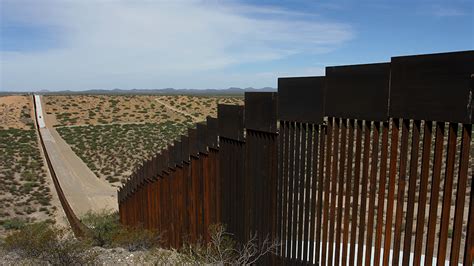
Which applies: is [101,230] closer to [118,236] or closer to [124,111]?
[118,236]

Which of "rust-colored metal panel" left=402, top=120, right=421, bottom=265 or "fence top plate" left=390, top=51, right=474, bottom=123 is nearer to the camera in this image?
"fence top plate" left=390, top=51, right=474, bottom=123

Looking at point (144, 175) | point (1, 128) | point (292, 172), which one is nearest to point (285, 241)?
point (292, 172)

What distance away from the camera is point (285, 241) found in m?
5.78

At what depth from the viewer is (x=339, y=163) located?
187 inches

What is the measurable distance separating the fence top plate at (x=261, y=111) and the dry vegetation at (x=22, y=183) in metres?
13.7

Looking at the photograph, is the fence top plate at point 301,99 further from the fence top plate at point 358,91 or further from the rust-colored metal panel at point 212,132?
the rust-colored metal panel at point 212,132

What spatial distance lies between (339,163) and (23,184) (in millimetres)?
22688

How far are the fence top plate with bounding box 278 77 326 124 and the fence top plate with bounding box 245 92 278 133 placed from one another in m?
0.20

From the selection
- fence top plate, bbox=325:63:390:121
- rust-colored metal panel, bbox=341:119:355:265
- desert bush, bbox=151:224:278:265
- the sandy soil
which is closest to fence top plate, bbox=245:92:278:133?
fence top plate, bbox=325:63:390:121

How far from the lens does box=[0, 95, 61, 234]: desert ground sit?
707 inches

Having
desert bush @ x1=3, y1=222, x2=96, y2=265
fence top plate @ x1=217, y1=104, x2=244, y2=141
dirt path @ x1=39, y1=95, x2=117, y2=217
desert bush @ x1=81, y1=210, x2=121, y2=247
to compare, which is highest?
fence top plate @ x1=217, y1=104, x2=244, y2=141

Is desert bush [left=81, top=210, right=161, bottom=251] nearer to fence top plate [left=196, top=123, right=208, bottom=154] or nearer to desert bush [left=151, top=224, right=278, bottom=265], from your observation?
desert bush [left=151, top=224, right=278, bottom=265]

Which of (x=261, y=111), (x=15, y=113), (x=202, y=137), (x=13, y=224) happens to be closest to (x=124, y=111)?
(x=15, y=113)

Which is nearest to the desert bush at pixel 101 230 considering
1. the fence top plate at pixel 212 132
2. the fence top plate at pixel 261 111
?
the fence top plate at pixel 212 132
